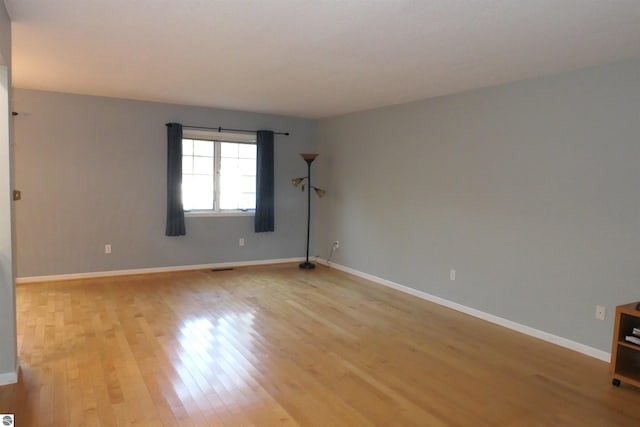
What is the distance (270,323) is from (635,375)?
8.96 ft

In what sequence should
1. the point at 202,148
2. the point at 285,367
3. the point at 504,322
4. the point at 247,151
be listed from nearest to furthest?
the point at 285,367, the point at 504,322, the point at 202,148, the point at 247,151

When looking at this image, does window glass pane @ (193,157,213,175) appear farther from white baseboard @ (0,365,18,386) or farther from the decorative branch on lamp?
white baseboard @ (0,365,18,386)

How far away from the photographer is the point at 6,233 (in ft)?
8.38

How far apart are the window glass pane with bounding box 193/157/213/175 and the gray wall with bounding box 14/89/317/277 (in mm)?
446

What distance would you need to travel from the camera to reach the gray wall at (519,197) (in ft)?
10.5

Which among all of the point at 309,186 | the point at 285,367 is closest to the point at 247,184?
the point at 309,186

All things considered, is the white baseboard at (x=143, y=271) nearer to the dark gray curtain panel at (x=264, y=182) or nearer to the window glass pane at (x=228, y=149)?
the dark gray curtain panel at (x=264, y=182)

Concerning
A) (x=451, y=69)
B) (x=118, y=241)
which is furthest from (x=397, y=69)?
(x=118, y=241)

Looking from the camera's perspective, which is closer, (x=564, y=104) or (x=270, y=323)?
(x=564, y=104)

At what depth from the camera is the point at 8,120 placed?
8.34 feet

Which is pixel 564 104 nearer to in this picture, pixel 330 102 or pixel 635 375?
pixel 635 375

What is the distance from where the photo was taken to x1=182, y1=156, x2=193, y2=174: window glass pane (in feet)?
19.1

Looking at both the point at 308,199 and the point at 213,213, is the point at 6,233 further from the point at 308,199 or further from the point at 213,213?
the point at 308,199

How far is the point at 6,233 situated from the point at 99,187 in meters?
2.92
